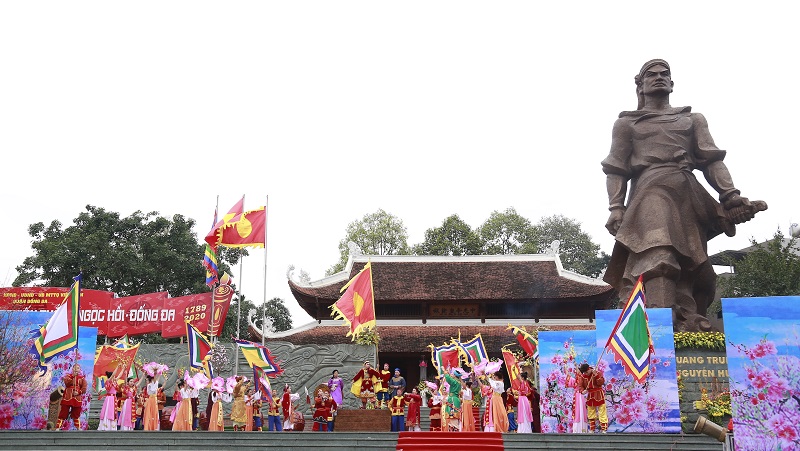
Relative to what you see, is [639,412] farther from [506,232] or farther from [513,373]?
[506,232]

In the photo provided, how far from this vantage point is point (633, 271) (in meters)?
13.5

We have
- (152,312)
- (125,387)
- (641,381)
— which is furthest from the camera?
(152,312)

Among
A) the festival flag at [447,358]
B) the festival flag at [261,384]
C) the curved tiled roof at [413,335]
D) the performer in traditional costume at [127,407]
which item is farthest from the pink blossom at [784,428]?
the curved tiled roof at [413,335]

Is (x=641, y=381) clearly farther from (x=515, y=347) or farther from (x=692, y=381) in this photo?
(x=515, y=347)

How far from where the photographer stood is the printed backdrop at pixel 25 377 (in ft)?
43.2

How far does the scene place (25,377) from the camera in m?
13.3

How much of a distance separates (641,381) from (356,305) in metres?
7.39

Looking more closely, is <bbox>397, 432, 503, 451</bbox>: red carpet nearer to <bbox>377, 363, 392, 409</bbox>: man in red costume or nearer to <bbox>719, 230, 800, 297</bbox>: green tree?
<bbox>377, 363, 392, 409</bbox>: man in red costume

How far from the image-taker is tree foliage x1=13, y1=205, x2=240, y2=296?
95.4 feet

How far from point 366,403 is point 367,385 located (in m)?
0.41

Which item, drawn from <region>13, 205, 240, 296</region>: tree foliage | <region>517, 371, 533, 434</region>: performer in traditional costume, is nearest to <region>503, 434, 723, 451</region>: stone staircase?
<region>517, 371, 533, 434</region>: performer in traditional costume

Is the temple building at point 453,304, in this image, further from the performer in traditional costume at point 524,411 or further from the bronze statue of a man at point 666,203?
the performer in traditional costume at point 524,411

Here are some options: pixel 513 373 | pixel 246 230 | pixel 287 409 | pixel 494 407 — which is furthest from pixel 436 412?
pixel 246 230

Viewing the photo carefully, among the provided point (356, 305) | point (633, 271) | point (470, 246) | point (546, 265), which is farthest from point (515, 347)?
point (470, 246)
